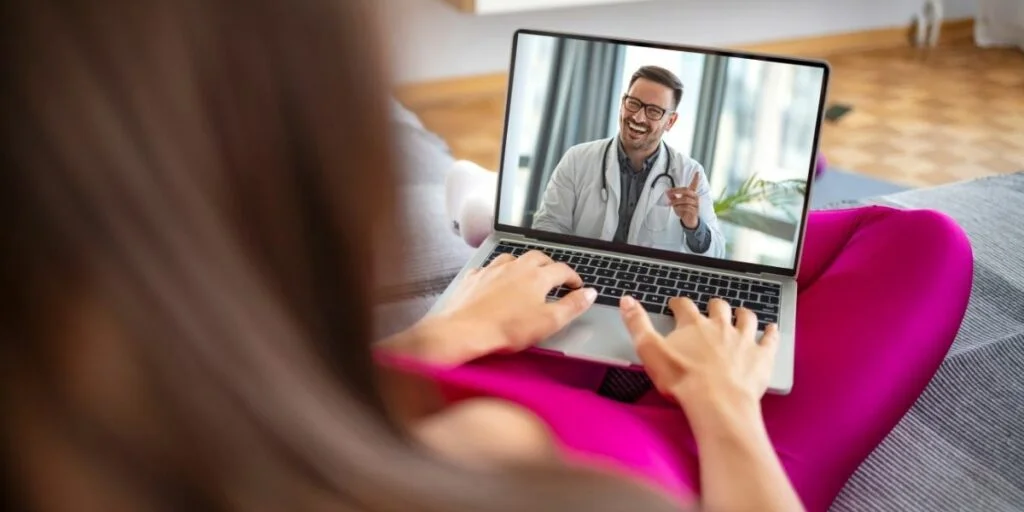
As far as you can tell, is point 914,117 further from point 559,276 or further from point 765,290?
point 559,276

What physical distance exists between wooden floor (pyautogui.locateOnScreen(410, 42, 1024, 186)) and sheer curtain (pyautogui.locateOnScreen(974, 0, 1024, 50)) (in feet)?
0.15

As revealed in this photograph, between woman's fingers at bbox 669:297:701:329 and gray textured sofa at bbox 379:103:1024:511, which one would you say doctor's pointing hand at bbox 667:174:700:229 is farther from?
gray textured sofa at bbox 379:103:1024:511

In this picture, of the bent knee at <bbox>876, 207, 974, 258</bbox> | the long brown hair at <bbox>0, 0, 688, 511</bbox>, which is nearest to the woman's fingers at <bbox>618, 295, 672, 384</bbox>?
the bent knee at <bbox>876, 207, 974, 258</bbox>

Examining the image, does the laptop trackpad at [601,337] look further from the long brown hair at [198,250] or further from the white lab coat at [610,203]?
the long brown hair at [198,250]

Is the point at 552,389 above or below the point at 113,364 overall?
below

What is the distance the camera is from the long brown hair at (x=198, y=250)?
0.30 meters

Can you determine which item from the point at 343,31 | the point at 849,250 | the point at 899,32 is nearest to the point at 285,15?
the point at 343,31

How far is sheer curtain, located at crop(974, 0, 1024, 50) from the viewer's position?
10.9 ft

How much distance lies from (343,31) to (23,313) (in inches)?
5.5

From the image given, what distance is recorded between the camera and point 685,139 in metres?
1.04

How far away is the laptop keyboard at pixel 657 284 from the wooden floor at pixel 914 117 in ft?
3.78

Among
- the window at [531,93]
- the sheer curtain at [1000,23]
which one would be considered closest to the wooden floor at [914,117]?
the sheer curtain at [1000,23]

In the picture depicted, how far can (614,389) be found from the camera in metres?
1.00

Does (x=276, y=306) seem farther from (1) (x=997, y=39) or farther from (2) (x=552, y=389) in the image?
(1) (x=997, y=39)
